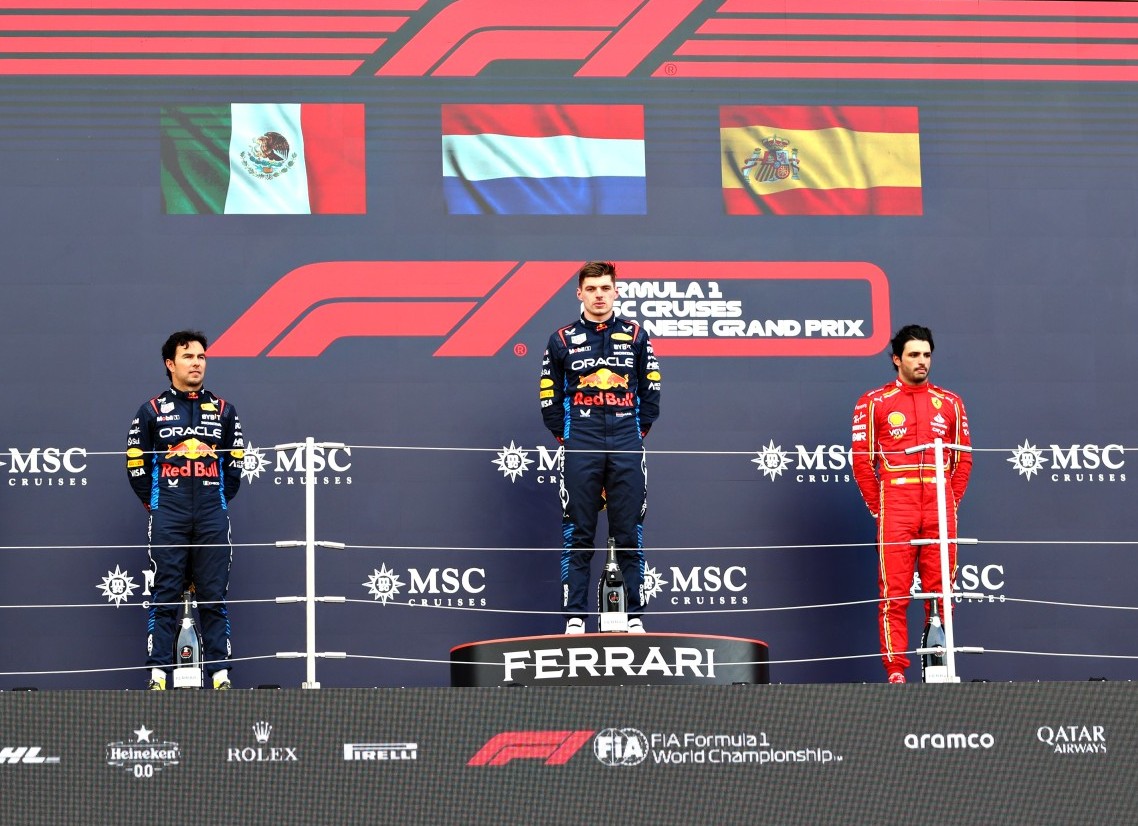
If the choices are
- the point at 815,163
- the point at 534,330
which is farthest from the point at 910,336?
the point at 534,330

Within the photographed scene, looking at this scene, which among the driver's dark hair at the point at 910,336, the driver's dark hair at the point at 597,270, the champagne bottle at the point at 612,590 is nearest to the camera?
the champagne bottle at the point at 612,590

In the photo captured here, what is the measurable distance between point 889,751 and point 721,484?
106 inches

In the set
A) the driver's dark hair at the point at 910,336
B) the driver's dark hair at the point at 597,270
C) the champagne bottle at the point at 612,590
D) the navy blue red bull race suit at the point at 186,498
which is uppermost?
the driver's dark hair at the point at 597,270

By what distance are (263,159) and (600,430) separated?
226cm

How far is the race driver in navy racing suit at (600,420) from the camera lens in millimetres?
6320

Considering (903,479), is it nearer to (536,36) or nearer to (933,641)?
(933,641)

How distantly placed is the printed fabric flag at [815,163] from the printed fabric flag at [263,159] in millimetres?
1782

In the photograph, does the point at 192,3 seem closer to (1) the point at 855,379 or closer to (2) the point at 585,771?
(1) the point at 855,379

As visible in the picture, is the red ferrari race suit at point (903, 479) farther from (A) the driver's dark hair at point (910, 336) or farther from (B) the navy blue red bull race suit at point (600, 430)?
(B) the navy blue red bull race suit at point (600, 430)

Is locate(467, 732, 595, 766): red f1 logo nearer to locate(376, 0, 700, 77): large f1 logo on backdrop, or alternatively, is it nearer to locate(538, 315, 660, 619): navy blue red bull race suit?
locate(538, 315, 660, 619): navy blue red bull race suit

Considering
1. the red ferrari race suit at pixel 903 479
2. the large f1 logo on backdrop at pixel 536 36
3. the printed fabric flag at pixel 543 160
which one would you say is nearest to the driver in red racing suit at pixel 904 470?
the red ferrari race suit at pixel 903 479

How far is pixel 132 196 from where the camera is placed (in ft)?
24.4

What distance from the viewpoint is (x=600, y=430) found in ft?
21.1

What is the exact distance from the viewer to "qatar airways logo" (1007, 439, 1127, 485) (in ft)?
24.8
